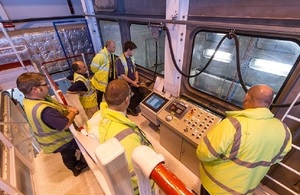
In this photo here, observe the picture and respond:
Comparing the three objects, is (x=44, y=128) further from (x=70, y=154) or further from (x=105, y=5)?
(x=105, y=5)

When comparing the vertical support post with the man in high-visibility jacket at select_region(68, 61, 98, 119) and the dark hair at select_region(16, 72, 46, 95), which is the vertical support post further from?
the dark hair at select_region(16, 72, 46, 95)

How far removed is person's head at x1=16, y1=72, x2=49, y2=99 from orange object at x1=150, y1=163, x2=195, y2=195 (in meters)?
1.42

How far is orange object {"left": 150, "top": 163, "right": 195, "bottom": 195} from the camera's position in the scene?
32cm

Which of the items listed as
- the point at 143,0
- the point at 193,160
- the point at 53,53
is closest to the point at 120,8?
the point at 143,0

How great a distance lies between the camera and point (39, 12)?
3.92m


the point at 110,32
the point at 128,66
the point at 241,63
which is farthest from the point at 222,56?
the point at 110,32

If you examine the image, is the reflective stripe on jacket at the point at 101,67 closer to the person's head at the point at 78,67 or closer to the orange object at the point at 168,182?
the person's head at the point at 78,67

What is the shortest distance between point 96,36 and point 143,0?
2.06 m

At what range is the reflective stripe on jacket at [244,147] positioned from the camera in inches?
37.0

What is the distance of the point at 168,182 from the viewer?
343mm

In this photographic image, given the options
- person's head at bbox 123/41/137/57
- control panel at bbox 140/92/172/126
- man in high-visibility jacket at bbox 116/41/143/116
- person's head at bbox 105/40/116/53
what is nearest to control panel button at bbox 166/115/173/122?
control panel at bbox 140/92/172/126

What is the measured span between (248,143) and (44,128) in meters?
1.76

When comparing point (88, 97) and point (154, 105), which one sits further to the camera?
point (88, 97)

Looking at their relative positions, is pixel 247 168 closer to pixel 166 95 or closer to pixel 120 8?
pixel 166 95
